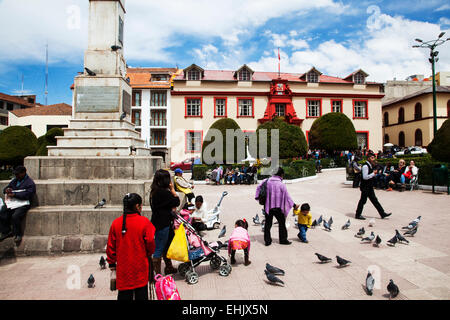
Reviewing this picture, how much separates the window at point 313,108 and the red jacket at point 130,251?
1276 inches

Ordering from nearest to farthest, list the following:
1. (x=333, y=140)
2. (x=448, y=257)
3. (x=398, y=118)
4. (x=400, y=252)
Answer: (x=448, y=257) → (x=400, y=252) → (x=333, y=140) → (x=398, y=118)

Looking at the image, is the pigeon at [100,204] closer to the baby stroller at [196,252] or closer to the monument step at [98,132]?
the baby stroller at [196,252]

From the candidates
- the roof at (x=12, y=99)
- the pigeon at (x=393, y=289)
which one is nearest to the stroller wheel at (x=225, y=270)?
the pigeon at (x=393, y=289)

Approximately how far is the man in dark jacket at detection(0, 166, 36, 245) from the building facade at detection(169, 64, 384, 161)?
83.5 ft

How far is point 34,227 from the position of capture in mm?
5473

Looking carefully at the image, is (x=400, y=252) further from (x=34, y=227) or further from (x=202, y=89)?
(x=202, y=89)

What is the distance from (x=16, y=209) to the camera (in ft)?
17.1

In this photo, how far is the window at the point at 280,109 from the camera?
104 ft

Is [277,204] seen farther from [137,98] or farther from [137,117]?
[137,98]

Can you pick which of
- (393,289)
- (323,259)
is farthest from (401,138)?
(393,289)

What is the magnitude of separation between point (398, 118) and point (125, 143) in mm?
41555

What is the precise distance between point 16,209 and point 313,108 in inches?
1277
